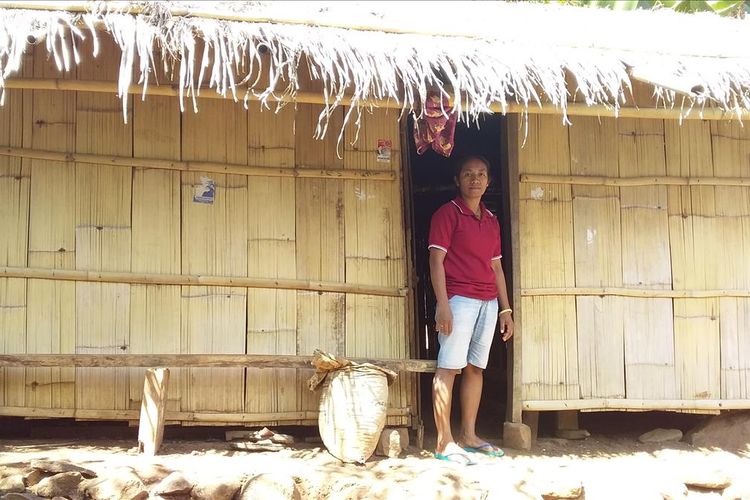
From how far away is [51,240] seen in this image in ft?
13.7

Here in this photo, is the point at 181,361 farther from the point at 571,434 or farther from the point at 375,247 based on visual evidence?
the point at 571,434

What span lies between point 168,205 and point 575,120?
261 cm

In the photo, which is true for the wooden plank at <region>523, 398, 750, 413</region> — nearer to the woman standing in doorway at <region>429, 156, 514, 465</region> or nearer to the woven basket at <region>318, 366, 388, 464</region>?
the woman standing in doorway at <region>429, 156, 514, 465</region>

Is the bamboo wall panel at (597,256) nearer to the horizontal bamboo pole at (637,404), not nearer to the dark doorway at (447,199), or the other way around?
the horizontal bamboo pole at (637,404)

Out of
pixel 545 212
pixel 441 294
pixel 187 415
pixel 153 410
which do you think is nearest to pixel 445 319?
pixel 441 294

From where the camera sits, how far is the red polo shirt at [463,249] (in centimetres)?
435

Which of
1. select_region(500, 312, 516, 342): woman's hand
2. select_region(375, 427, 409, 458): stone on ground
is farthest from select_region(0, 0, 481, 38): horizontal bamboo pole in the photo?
select_region(375, 427, 409, 458): stone on ground

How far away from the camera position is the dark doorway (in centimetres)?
559

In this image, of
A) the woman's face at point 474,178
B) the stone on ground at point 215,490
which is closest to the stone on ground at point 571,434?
the woman's face at point 474,178

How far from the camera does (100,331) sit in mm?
4176

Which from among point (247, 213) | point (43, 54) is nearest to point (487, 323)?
point (247, 213)

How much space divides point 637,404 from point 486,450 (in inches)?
41.8

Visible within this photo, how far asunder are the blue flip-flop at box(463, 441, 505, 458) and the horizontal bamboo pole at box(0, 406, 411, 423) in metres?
0.43

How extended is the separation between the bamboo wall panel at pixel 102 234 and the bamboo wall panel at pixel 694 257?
11.2 ft
